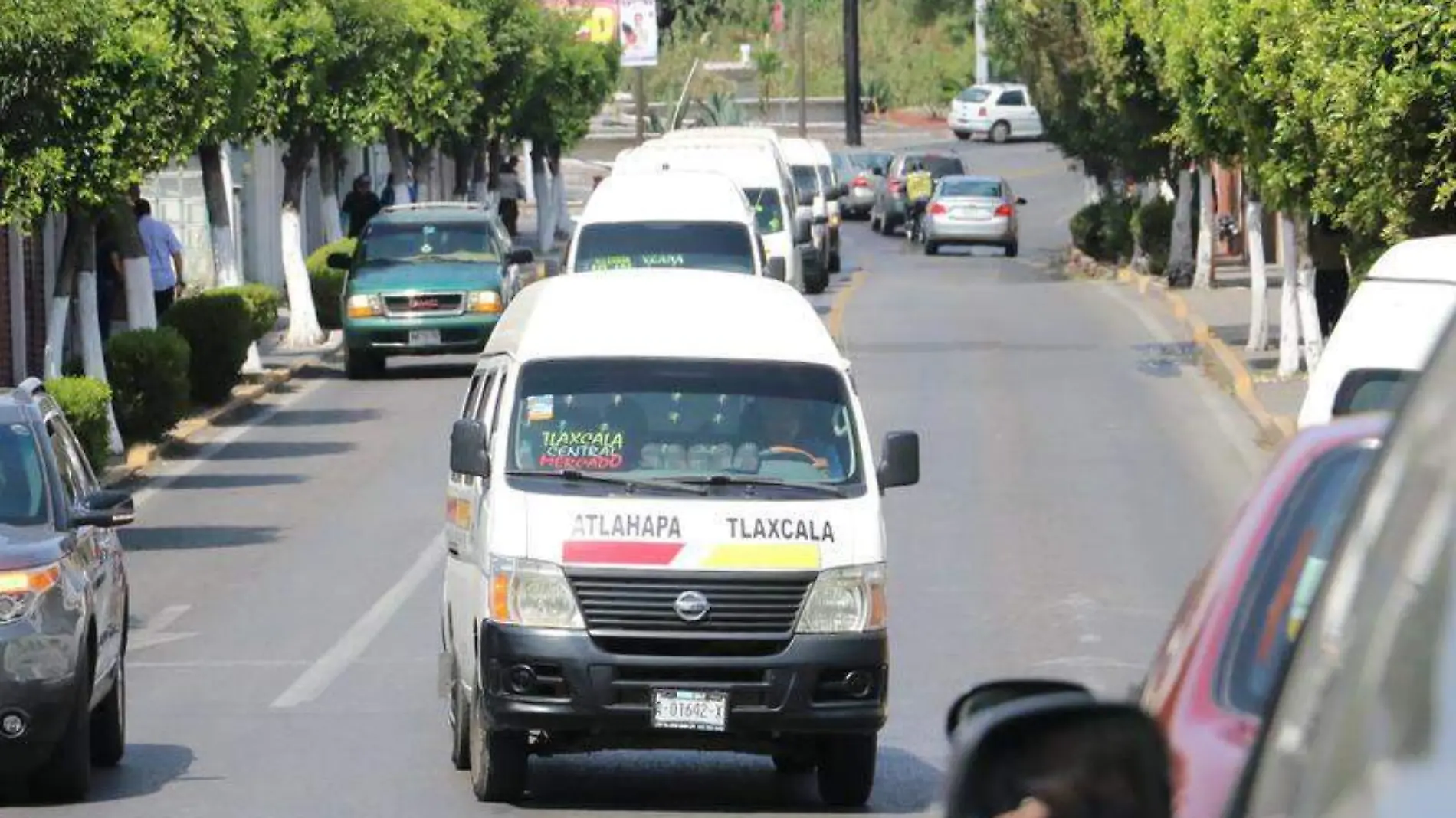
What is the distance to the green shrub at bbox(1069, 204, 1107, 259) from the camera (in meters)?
53.4

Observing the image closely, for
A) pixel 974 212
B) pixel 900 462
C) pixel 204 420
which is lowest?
pixel 974 212

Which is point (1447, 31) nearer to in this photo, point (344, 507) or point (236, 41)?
point (344, 507)

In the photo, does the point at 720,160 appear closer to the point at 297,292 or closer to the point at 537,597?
the point at 297,292

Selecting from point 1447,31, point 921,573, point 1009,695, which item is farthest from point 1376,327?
point 1447,31

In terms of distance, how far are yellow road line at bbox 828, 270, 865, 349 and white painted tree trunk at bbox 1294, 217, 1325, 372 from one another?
703 centimetres

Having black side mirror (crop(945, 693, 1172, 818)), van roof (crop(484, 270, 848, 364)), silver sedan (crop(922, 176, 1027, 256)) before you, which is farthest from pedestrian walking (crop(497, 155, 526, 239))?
black side mirror (crop(945, 693, 1172, 818))

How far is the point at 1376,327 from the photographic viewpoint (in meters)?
6.84

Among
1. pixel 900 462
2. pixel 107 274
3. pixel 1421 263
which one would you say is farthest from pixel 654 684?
pixel 107 274

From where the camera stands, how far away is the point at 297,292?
1485 inches

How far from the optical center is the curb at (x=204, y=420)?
2597 centimetres

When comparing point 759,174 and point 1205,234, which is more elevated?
point 759,174

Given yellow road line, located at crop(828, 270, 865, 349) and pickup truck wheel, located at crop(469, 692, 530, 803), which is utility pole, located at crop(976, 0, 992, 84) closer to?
yellow road line, located at crop(828, 270, 865, 349)

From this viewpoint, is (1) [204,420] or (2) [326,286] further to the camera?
(2) [326,286]

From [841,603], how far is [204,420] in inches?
733
